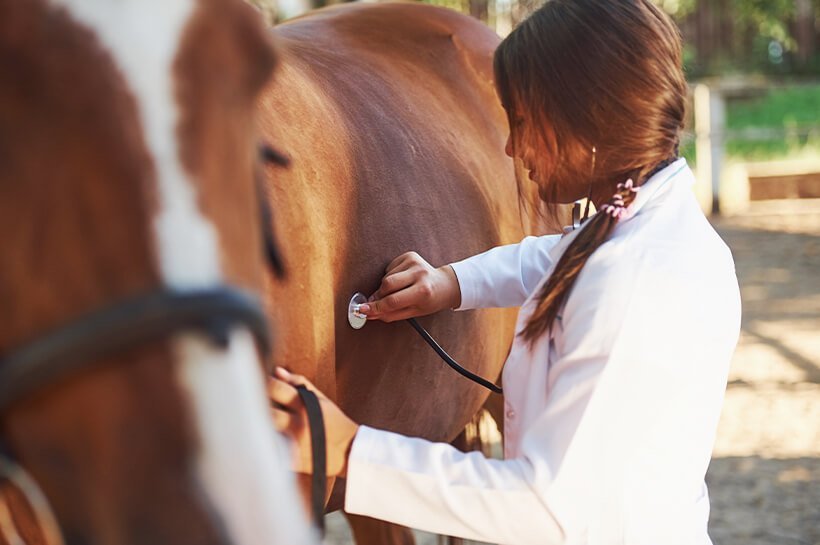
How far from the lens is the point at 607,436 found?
50.5 inches

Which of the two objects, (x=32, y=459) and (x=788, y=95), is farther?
(x=788, y=95)

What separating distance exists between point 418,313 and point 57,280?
1071 millimetres

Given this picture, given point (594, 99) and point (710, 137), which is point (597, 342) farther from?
point (710, 137)

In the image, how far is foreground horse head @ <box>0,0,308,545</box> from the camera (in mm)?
804

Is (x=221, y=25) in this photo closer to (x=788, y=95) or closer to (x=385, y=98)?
(x=385, y=98)

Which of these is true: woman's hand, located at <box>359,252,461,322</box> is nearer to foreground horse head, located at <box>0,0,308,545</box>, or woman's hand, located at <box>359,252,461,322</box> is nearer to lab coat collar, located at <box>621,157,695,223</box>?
lab coat collar, located at <box>621,157,695,223</box>

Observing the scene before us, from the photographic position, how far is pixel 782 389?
478 centimetres

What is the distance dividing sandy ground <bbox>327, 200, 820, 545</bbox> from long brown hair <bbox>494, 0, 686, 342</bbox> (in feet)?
6.77

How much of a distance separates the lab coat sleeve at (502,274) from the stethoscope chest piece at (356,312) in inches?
7.5

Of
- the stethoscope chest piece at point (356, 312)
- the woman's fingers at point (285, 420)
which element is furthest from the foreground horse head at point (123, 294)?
the stethoscope chest piece at point (356, 312)

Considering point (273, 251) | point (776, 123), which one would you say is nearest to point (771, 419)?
point (273, 251)

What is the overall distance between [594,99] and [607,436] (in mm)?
469

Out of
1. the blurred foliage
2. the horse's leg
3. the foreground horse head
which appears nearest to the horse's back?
the horse's leg

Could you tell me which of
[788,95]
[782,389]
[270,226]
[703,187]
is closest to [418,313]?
[270,226]
